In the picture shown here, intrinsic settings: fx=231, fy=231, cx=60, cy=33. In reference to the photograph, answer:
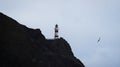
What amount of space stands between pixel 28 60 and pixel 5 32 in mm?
8571

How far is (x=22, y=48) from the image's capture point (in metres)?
54.8

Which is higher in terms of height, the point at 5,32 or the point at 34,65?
the point at 5,32

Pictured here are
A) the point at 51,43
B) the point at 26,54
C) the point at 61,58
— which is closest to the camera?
the point at 26,54

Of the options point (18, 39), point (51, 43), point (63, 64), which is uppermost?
point (18, 39)

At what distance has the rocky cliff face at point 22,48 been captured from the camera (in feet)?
170

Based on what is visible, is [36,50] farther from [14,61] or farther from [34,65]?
[14,61]

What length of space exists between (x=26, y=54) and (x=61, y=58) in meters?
13.1

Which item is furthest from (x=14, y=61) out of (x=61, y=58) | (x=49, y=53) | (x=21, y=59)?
(x=61, y=58)

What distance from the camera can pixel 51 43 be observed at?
70688 millimetres

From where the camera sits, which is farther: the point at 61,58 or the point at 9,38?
the point at 61,58

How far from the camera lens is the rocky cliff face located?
51844mm

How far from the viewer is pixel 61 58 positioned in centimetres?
6488

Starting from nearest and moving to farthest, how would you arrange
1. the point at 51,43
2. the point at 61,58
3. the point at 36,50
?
the point at 36,50
the point at 61,58
the point at 51,43

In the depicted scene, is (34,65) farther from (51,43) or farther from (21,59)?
(51,43)
